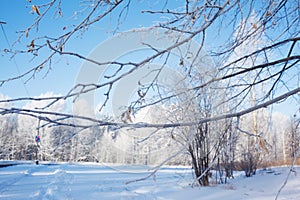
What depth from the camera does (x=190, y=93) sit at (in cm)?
150

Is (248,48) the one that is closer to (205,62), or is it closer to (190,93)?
(205,62)

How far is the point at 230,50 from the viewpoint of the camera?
1545mm

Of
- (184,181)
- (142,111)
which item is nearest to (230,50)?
(142,111)

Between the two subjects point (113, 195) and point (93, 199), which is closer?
point (93, 199)

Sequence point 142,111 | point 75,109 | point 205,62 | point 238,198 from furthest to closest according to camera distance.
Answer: point 238,198 → point 205,62 → point 142,111 → point 75,109

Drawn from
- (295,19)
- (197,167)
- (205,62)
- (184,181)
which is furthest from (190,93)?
(184,181)

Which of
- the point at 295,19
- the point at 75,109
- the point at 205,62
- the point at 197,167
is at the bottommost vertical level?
the point at 197,167

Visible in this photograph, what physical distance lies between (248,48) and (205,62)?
578 mm

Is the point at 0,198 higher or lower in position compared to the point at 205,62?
lower

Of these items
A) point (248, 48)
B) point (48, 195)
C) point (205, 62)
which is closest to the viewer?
point (205, 62)

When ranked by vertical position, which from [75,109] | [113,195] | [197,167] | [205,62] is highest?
[205,62]

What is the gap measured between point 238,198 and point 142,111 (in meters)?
3.86

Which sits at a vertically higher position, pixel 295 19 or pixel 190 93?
pixel 295 19

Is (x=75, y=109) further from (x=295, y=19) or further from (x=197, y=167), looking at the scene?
(x=197, y=167)
